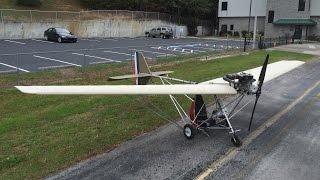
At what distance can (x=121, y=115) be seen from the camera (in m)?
14.1

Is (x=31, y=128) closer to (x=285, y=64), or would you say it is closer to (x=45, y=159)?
(x=45, y=159)

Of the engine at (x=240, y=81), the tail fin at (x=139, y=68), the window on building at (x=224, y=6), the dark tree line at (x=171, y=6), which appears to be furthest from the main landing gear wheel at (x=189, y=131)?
the window on building at (x=224, y=6)

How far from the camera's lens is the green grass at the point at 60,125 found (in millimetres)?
9906

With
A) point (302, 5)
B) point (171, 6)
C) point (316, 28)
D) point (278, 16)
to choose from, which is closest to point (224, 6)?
point (278, 16)

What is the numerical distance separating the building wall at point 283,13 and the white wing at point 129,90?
64.2 m

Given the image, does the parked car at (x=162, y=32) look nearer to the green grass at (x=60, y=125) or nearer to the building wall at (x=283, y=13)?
the building wall at (x=283, y=13)

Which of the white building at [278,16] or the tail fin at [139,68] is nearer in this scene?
the tail fin at [139,68]

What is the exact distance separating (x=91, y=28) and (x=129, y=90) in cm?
4648

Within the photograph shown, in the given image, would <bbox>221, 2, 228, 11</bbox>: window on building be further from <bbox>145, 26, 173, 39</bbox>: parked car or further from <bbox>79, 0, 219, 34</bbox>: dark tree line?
<bbox>145, 26, 173, 39</bbox>: parked car

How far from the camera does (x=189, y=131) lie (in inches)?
460

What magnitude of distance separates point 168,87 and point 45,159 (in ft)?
11.3

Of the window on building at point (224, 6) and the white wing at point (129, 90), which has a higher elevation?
the window on building at point (224, 6)

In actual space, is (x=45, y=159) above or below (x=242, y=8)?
below

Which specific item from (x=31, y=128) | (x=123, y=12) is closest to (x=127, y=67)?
(x=31, y=128)
